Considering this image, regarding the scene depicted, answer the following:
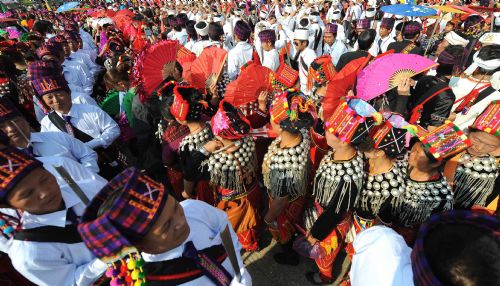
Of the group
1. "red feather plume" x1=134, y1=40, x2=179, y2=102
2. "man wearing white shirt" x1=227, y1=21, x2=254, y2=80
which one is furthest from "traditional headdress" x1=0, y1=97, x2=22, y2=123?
"man wearing white shirt" x1=227, y1=21, x2=254, y2=80

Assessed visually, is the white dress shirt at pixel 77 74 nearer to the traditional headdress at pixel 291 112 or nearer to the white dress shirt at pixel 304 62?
the white dress shirt at pixel 304 62

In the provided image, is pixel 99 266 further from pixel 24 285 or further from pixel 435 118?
pixel 435 118

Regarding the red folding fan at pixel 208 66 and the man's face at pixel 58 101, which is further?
the red folding fan at pixel 208 66

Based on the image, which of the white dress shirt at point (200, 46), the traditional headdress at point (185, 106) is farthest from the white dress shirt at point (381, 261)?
the white dress shirt at point (200, 46)

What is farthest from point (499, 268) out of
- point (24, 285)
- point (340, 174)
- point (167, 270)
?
point (24, 285)

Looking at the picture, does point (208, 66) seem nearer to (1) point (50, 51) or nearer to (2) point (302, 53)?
(2) point (302, 53)

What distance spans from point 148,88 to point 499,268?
408 cm

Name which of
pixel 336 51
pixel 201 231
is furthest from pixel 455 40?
pixel 201 231

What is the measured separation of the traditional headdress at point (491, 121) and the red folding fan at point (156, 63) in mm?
3936

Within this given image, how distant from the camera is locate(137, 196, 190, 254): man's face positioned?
1.24 metres

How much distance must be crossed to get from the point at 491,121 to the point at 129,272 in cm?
293

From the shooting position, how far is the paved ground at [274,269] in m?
3.04

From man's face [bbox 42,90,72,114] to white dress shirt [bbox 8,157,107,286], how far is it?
1850mm

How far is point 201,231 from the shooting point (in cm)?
167
